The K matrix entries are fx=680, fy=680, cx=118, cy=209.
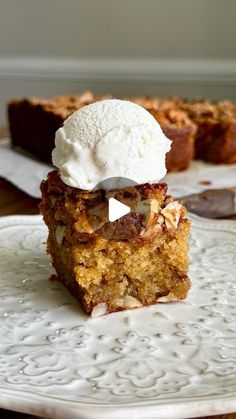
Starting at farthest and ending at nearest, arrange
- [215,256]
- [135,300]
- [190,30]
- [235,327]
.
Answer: [190,30] < [215,256] < [135,300] < [235,327]

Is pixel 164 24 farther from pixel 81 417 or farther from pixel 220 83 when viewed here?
pixel 81 417

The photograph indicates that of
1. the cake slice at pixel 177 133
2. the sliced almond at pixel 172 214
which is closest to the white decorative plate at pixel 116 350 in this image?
the sliced almond at pixel 172 214

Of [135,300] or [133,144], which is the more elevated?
[133,144]

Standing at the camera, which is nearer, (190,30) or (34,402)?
(34,402)

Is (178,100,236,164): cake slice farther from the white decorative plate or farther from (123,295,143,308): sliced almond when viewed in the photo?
(123,295,143,308): sliced almond

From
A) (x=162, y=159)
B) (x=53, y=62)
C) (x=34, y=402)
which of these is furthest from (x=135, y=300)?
(x=53, y=62)
